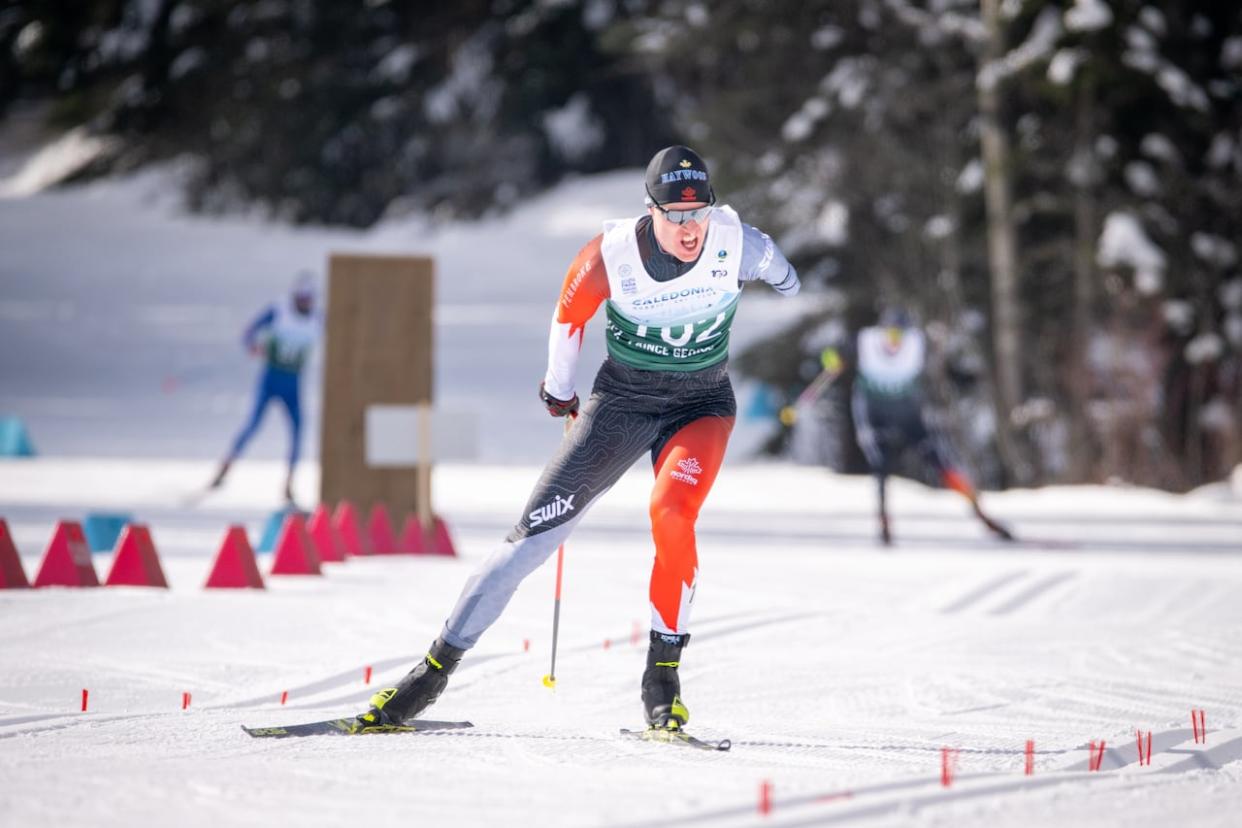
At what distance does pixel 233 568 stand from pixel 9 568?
1.14 meters

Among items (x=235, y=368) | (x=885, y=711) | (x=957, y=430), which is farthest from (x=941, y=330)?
(x=885, y=711)

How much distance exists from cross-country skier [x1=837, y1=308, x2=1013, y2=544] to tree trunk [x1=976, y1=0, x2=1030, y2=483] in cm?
805

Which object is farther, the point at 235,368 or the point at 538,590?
the point at 235,368

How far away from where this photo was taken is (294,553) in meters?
9.78

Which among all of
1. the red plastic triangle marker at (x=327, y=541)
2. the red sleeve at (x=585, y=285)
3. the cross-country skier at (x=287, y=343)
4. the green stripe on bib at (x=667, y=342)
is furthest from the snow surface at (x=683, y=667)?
the red sleeve at (x=585, y=285)

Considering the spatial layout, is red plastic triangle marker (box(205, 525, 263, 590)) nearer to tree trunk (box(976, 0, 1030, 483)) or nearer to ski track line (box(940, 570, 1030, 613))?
ski track line (box(940, 570, 1030, 613))

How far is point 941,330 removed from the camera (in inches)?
882

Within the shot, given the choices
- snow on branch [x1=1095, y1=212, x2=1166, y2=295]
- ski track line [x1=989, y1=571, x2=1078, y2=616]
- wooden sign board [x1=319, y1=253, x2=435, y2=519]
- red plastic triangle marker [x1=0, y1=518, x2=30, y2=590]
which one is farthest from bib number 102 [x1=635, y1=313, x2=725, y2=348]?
snow on branch [x1=1095, y1=212, x2=1166, y2=295]

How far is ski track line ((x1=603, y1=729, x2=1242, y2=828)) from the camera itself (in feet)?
12.8

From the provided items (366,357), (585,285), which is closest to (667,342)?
(585,285)

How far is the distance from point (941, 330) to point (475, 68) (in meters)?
15.0

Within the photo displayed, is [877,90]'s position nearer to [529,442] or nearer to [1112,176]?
[1112,176]

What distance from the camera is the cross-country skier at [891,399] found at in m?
12.9

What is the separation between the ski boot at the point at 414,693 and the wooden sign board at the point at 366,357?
7.14 m
